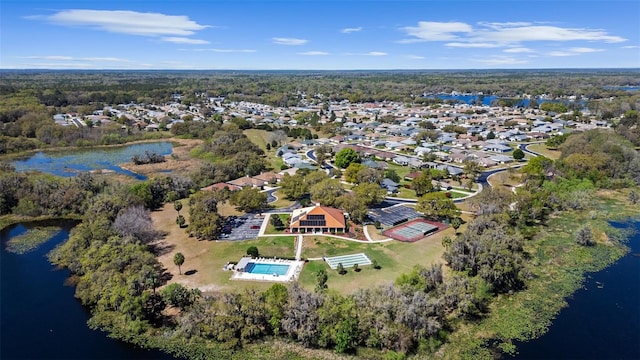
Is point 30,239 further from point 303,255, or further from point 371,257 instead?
point 371,257

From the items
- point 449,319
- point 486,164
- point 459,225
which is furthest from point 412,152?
point 449,319

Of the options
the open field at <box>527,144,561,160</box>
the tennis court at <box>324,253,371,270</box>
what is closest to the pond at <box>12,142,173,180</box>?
the tennis court at <box>324,253,371,270</box>

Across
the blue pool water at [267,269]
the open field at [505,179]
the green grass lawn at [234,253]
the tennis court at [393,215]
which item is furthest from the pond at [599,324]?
the open field at [505,179]

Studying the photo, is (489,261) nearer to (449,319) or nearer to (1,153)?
(449,319)

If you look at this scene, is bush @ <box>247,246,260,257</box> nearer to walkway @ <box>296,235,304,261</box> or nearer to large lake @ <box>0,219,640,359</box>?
walkway @ <box>296,235,304,261</box>

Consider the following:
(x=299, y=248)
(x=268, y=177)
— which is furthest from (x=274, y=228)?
(x=268, y=177)
